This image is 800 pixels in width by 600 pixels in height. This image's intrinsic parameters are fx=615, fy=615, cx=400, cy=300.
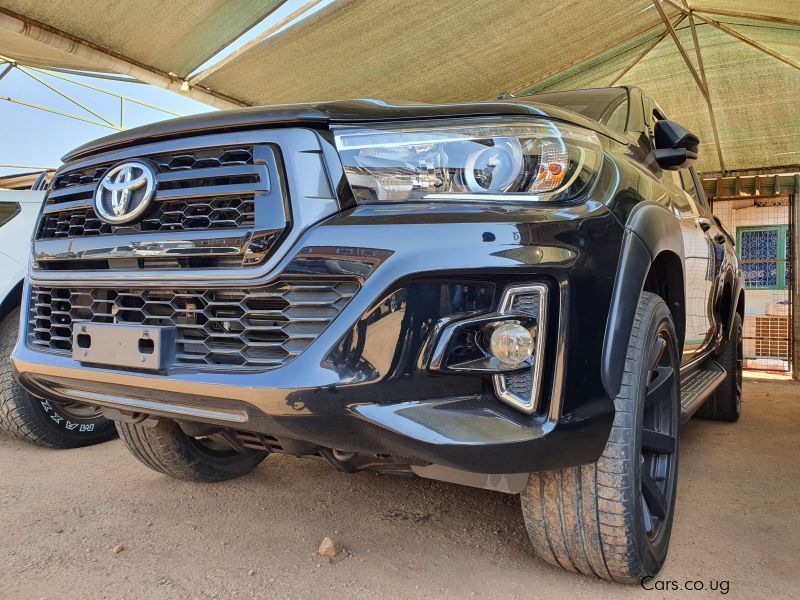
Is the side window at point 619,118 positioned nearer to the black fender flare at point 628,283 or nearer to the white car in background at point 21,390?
the black fender flare at point 628,283

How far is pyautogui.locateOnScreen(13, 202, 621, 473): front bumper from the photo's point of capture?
1324 mm

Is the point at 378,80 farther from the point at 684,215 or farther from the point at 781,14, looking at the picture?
the point at 684,215

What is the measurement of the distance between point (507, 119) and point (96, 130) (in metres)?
9.76

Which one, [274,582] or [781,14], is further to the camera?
[781,14]

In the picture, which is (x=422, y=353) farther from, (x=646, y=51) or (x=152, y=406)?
(x=646, y=51)

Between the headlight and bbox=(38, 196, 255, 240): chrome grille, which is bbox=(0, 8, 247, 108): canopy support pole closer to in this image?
bbox=(38, 196, 255, 240): chrome grille

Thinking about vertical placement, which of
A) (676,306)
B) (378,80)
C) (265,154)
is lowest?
(676,306)

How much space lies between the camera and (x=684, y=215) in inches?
101

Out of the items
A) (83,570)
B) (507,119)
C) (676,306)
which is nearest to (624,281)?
(507,119)

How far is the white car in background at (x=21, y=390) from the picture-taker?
123 inches

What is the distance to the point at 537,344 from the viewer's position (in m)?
1.35

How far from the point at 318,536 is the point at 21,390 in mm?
1981

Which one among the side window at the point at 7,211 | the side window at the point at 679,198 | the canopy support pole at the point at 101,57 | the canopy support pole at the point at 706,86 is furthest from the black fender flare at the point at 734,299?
the canopy support pole at the point at 101,57

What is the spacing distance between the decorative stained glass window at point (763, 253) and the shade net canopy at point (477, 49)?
2.26 metres
